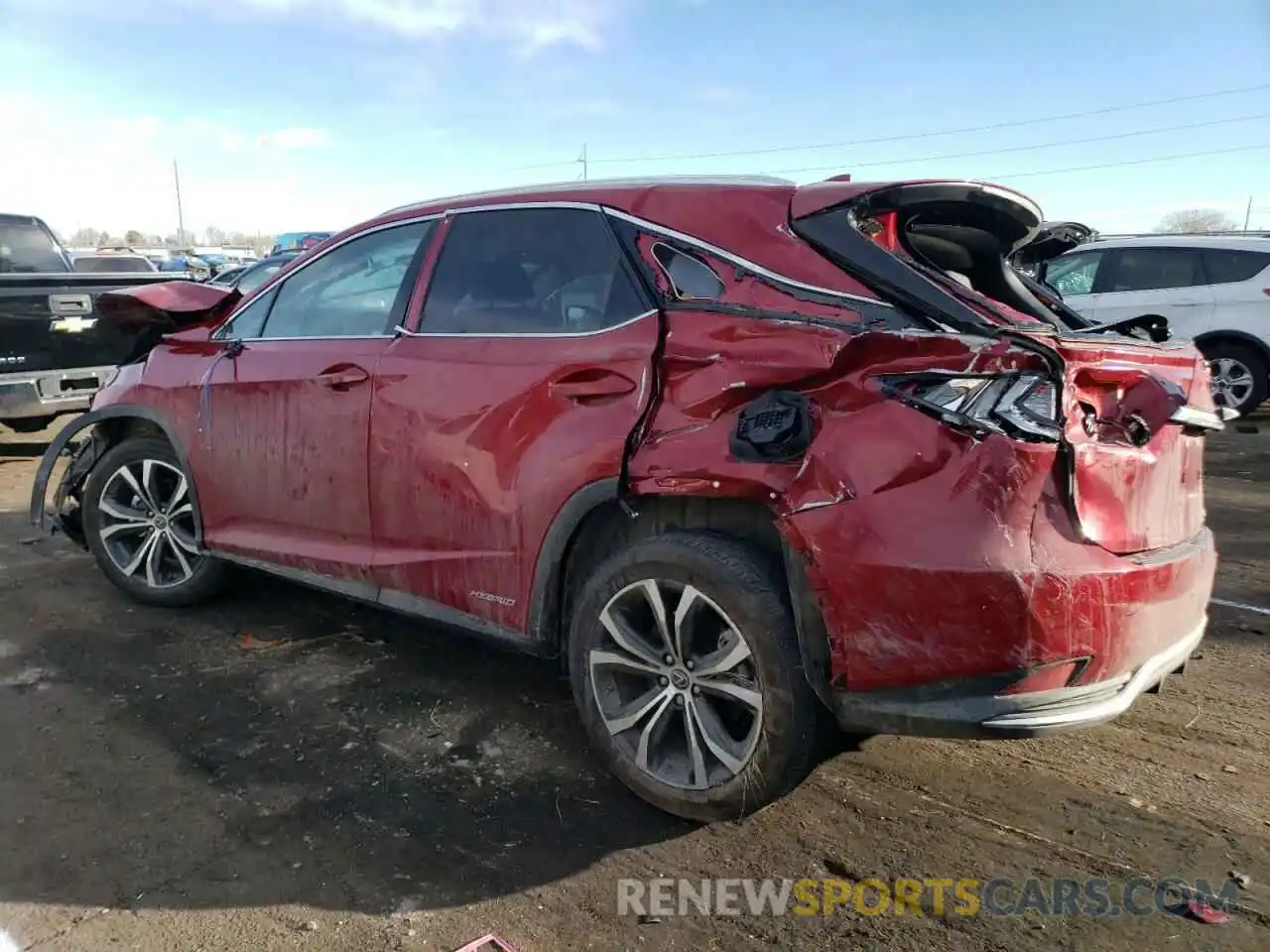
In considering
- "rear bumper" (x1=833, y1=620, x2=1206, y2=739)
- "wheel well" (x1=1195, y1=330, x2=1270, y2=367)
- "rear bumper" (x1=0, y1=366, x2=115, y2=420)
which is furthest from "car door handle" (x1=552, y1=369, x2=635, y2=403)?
"wheel well" (x1=1195, y1=330, x2=1270, y2=367)

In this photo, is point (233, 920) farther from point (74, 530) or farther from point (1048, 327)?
point (74, 530)

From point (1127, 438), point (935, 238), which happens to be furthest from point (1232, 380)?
point (1127, 438)

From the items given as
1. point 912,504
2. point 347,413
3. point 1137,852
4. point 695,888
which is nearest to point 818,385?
point 912,504

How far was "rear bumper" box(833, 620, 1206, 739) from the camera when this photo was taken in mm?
2291

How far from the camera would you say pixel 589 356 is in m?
2.96

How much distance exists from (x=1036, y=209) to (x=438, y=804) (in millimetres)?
2697

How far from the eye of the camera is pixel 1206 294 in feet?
34.2

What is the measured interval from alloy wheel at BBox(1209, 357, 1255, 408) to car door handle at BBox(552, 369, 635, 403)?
987 cm

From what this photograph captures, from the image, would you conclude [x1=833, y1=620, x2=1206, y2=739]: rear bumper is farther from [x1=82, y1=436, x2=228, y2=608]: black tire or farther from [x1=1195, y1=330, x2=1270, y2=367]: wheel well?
[x1=1195, y1=330, x2=1270, y2=367]: wheel well

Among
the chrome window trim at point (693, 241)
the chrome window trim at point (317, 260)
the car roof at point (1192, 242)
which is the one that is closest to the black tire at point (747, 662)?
the chrome window trim at point (693, 241)

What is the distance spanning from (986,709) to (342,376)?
257cm

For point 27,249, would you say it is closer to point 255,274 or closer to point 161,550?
point 255,274

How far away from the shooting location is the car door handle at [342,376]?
3.58 meters

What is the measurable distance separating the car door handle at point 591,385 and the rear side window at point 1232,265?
10.1 metres
